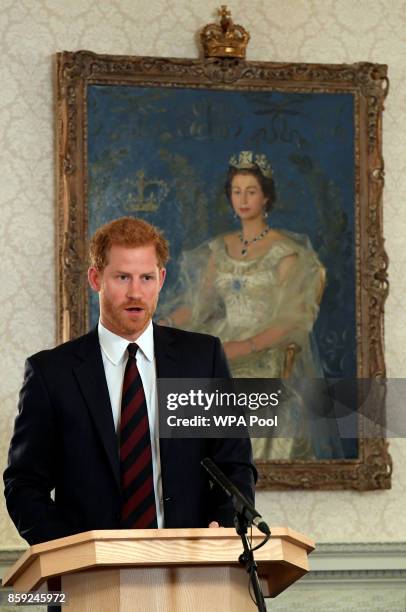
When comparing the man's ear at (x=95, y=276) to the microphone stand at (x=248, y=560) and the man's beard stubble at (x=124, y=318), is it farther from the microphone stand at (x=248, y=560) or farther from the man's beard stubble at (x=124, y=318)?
the microphone stand at (x=248, y=560)

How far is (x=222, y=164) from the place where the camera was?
4941mm

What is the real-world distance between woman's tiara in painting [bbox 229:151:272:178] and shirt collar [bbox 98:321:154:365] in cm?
185

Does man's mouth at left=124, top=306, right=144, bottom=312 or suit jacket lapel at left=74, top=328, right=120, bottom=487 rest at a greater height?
man's mouth at left=124, top=306, right=144, bottom=312

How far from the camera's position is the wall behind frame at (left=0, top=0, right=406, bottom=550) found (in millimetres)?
4777

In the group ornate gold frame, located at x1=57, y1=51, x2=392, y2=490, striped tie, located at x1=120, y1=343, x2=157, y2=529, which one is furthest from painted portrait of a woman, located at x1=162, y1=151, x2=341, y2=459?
striped tie, located at x1=120, y1=343, x2=157, y2=529

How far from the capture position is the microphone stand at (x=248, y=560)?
2.36 meters

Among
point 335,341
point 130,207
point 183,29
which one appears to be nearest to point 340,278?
point 335,341

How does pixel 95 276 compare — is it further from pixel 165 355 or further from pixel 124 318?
pixel 165 355

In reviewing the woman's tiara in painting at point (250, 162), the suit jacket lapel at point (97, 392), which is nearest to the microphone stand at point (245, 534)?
the suit jacket lapel at point (97, 392)

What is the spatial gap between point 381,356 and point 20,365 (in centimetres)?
152

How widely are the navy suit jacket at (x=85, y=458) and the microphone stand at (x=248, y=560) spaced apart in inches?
20.3

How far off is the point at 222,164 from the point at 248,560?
279 centimetres

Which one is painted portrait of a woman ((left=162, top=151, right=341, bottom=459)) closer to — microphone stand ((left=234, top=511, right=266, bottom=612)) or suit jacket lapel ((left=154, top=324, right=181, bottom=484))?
suit jacket lapel ((left=154, top=324, right=181, bottom=484))

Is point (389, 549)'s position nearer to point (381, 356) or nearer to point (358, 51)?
point (381, 356)
